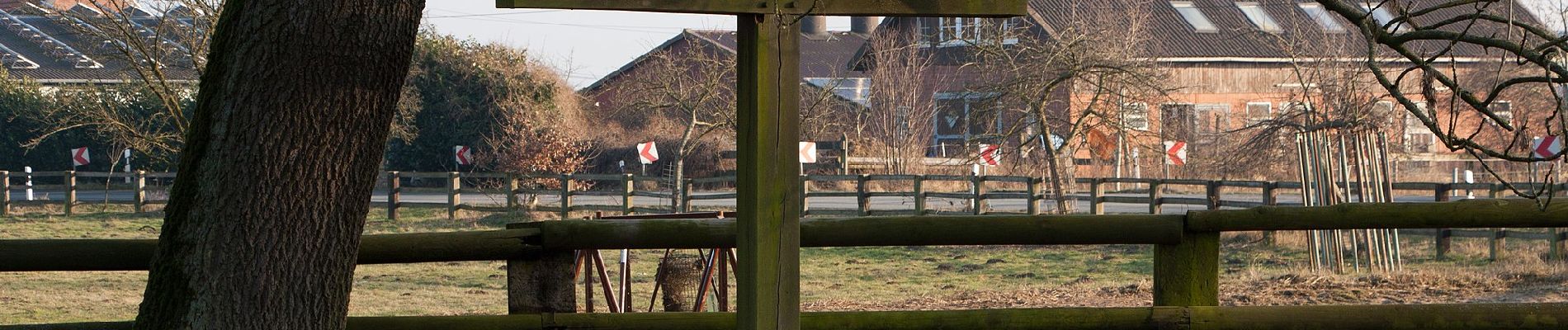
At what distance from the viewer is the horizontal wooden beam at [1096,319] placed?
3.50 meters

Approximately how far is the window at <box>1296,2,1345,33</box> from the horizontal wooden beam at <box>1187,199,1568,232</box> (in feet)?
70.6

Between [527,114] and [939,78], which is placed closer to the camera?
[527,114]

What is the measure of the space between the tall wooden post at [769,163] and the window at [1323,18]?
76.0 feet

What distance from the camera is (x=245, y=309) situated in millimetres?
2893

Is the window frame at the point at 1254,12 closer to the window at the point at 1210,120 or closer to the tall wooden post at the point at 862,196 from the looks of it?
the window at the point at 1210,120

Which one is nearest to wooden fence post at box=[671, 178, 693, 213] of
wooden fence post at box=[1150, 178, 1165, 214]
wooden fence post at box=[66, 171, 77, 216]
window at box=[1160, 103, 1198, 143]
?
wooden fence post at box=[1150, 178, 1165, 214]

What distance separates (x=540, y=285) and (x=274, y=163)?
0.87m

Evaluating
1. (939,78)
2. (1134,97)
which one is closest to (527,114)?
(939,78)

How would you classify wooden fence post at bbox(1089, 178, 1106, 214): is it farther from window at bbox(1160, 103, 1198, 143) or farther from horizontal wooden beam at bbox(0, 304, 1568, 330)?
horizontal wooden beam at bbox(0, 304, 1568, 330)

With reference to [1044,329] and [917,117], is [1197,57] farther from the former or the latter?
[1044,329]

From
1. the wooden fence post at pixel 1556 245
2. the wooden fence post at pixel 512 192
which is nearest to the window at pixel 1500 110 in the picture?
the wooden fence post at pixel 1556 245

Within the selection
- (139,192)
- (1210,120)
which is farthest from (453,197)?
(1210,120)

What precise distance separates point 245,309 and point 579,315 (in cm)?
88

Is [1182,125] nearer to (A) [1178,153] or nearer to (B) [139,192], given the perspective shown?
(A) [1178,153]
